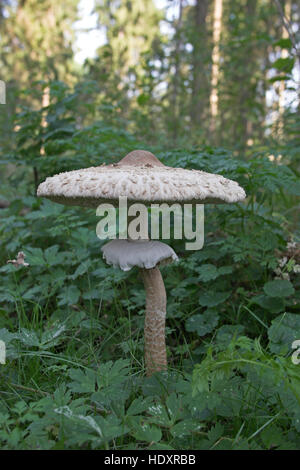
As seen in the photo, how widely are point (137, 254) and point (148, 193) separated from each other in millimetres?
496

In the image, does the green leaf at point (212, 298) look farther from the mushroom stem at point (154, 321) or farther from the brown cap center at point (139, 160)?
the brown cap center at point (139, 160)

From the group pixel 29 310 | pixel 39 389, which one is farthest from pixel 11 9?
pixel 39 389

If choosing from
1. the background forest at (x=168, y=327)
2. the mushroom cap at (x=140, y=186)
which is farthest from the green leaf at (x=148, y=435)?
the mushroom cap at (x=140, y=186)

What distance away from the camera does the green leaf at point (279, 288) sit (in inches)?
96.0

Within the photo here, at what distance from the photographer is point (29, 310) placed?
308 cm

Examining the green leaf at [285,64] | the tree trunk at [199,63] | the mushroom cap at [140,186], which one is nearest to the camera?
the mushroom cap at [140,186]

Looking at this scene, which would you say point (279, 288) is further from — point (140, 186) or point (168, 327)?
point (140, 186)

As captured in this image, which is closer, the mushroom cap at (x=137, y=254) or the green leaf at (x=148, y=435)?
the green leaf at (x=148, y=435)

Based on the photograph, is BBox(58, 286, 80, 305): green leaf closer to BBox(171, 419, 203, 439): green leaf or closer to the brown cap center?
the brown cap center

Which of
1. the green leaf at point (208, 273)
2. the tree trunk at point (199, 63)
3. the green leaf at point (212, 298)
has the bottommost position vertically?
the green leaf at point (212, 298)

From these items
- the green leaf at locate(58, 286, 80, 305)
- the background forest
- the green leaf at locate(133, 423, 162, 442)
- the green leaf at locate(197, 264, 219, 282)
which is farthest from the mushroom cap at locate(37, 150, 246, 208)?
the green leaf at locate(58, 286, 80, 305)

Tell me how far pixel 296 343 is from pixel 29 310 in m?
2.26

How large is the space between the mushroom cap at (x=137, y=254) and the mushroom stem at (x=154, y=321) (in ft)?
0.41

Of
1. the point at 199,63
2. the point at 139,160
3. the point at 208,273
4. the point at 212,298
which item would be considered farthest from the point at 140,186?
the point at 199,63
